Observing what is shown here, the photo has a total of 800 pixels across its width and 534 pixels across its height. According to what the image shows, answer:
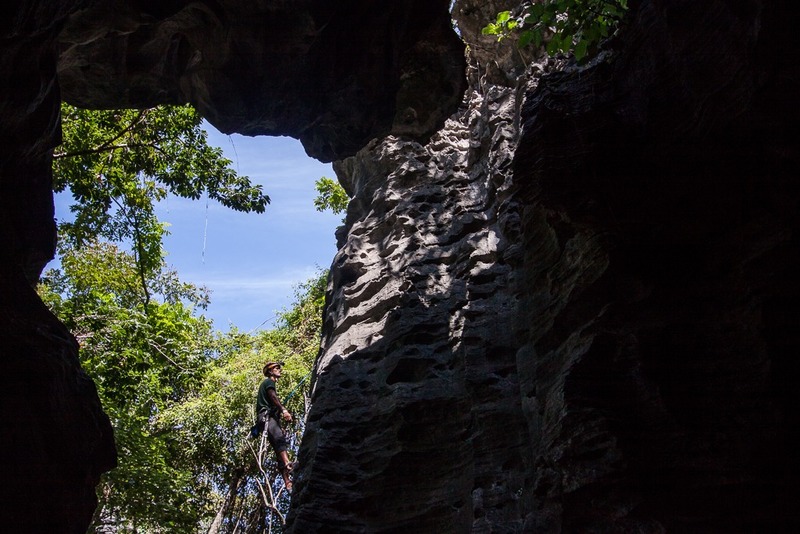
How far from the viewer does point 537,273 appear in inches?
320

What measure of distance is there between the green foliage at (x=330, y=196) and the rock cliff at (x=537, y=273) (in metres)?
9.43

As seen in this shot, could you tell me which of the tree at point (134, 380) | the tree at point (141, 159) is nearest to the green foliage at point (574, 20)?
the tree at point (141, 159)

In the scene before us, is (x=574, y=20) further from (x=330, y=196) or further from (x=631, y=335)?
(x=330, y=196)

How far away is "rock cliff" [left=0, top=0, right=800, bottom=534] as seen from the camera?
5406mm

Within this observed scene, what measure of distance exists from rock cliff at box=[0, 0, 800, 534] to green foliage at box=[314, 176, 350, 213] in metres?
9.43

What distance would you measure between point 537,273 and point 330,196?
11.1 m

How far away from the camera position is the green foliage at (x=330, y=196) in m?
18.2

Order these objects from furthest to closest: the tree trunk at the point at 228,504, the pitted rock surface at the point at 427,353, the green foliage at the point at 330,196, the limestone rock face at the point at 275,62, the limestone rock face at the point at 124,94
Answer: the green foliage at the point at 330,196, the tree trunk at the point at 228,504, the pitted rock surface at the point at 427,353, the limestone rock face at the point at 275,62, the limestone rock face at the point at 124,94

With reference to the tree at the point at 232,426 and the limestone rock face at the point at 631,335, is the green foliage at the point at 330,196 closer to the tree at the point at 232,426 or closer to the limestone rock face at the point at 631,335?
the tree at the point at 232,426

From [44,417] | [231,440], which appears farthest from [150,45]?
[231,440]

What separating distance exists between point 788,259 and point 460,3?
27.6 feet

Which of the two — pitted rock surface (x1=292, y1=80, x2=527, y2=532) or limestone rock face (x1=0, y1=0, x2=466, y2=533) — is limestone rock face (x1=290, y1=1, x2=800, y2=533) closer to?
pitted rock surface (x1=292, y1=80, x2=527, y2=532)

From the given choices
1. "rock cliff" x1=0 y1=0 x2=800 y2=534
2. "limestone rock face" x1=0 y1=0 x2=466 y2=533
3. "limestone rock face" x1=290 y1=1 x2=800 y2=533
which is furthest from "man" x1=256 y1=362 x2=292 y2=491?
"limestone rock face" x1=0 y1=0 x2=466 y2=533

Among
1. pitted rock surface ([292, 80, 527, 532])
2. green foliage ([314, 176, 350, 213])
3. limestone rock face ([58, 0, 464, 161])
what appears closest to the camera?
limestone rock face ([58, 0, 464, 161])
